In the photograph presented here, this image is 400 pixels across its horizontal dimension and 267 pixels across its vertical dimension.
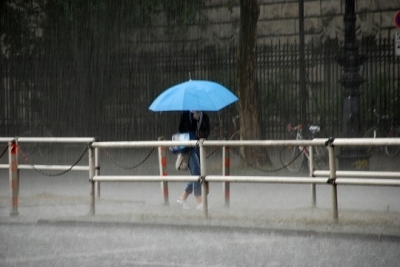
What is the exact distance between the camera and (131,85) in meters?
30.2

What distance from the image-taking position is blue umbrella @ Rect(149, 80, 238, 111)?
601 inches

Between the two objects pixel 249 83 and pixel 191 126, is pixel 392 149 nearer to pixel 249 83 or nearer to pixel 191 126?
pixel 249 83

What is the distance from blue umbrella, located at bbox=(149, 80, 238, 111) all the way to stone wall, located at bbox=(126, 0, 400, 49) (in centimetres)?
1433

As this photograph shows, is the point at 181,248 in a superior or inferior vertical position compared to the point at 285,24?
inferior

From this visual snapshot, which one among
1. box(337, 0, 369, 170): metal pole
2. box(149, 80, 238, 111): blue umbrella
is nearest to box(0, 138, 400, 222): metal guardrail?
box(149, 80, 238, 111): blue umbrella

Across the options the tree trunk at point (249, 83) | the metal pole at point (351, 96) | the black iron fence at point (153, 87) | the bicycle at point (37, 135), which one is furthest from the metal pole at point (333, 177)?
the bicycle at point (37, 135)

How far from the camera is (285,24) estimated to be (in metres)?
31.8

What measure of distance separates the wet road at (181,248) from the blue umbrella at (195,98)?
265 cm

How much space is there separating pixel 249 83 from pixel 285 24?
864 cm

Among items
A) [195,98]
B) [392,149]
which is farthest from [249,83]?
[195,98]

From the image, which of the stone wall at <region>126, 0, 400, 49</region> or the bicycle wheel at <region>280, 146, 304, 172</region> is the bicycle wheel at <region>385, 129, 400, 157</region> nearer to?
the bicycle wheel at <region>280, 146, 304, 172</region>

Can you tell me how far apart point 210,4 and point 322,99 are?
18.9 ft

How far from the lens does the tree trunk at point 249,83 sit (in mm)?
23266

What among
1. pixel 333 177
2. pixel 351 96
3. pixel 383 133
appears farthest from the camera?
pixel 383 133
